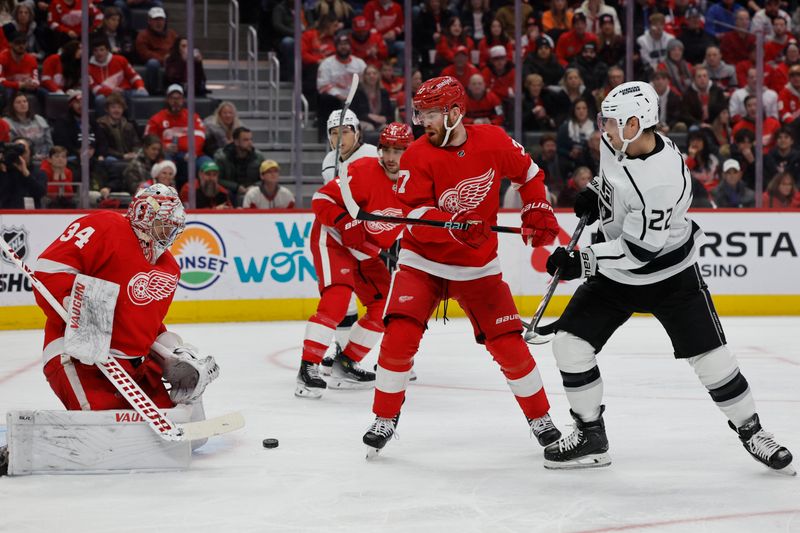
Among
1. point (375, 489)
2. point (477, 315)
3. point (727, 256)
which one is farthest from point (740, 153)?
point (375, 489)

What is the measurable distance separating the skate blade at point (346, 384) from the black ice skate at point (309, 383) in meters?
0.19

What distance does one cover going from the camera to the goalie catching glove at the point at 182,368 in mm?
3578

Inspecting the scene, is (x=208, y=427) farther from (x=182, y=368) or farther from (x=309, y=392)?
(x=309, y=392)

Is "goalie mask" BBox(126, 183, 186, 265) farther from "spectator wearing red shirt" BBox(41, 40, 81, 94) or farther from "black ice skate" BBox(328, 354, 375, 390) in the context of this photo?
"spectator wearing red shirt" BBox(41, 40, 81, 94)

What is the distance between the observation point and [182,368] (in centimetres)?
358

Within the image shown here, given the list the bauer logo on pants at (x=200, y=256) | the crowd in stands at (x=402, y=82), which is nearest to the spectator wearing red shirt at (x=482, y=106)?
the crowd in stands at (x=402, y=82)

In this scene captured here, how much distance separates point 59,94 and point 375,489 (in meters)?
5.23

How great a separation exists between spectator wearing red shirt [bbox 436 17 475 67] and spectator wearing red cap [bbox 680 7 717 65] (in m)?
1.78

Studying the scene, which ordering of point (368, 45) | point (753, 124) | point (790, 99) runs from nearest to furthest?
point (753, 124) < point (368, 45) < point (790, 99)

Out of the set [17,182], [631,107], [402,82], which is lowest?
[17,182]

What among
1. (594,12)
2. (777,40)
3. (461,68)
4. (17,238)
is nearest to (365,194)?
(17,238)

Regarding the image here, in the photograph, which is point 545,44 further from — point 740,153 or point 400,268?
point 400,268

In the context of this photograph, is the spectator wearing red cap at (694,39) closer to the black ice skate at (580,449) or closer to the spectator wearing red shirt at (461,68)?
the spectator wearing red shirt at (461,68)

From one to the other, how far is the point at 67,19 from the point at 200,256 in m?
2.03
